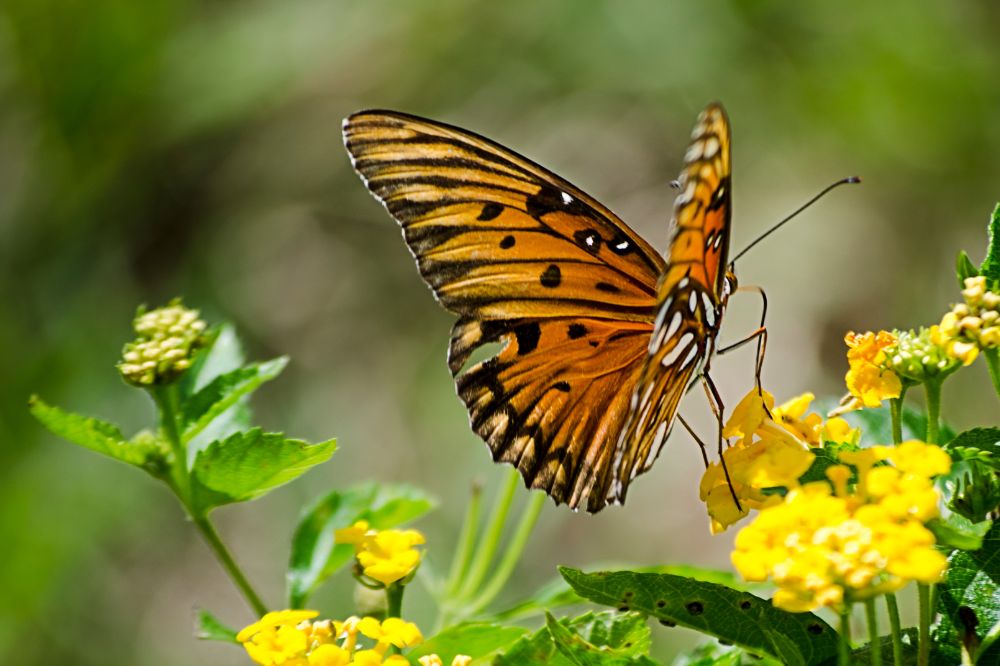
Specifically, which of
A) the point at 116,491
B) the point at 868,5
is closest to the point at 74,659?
the point at 116,491

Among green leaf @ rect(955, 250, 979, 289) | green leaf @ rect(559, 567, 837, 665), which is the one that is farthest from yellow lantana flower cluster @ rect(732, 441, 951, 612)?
green leaf @ rect(955, 250, 979, 289)

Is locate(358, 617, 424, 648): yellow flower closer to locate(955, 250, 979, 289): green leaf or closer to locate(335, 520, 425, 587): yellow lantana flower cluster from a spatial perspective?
locate(335, 520, 425, 587): yellow lantana flower cluster

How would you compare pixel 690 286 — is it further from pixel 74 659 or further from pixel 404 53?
pixel 404 53

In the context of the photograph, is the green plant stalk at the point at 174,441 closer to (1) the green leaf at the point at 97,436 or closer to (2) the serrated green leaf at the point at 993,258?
(1) the green leaf at the point at 97,436

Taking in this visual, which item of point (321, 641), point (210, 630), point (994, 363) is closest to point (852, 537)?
point (994, 363)

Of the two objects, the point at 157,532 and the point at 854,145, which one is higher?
the point at 854,145

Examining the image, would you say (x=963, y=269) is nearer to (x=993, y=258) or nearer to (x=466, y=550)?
(x=993, y=258)

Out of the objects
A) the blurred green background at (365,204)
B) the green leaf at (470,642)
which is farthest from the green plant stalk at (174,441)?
the blurred green background at (365,204)
